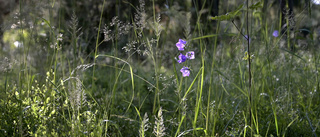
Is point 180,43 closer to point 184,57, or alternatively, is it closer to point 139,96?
point 184,57

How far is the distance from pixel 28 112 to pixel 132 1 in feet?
2.59

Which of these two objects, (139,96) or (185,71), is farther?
(139,96)

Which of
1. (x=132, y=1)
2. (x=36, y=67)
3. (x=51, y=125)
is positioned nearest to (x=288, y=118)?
(x=132, y=1)

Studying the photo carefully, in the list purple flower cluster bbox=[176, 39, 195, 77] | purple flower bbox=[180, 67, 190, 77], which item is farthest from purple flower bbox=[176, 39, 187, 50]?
purple flower bbox=[180, 67, 190, 77]

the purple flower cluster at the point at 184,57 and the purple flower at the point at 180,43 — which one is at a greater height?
the purple flower at the point at 180,43

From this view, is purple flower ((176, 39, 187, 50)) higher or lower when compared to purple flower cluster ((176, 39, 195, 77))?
higher

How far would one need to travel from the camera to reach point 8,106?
5.21 ft

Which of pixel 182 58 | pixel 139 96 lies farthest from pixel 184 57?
pixel 139 96

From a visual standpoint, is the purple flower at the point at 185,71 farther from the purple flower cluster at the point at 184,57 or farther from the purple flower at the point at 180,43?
the purple flower at the point at 180,43

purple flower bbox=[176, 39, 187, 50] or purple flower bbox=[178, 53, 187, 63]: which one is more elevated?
purple flower bbox=[176, 39, 187, 50]

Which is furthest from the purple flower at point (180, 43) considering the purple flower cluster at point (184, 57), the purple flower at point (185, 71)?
the purple flower at point (185, 71)

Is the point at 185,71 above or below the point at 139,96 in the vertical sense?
above

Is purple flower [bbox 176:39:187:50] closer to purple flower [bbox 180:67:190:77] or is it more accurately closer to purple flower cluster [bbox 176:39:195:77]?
purple flower cluster [bbox 176:39:195:77]

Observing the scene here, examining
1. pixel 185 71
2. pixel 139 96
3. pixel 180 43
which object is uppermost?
pixel 180 43
